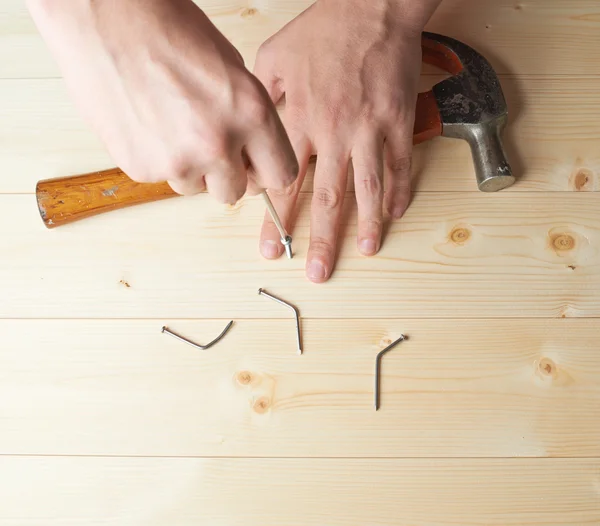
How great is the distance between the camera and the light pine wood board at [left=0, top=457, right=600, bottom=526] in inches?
38.7

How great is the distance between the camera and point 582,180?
118 centimetres

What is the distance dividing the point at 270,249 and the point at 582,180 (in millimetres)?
620

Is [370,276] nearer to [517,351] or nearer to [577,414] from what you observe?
[517,351]

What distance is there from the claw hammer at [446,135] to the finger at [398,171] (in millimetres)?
53

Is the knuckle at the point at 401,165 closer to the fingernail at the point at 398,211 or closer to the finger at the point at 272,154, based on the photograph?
the fingernail at the point at 398,211

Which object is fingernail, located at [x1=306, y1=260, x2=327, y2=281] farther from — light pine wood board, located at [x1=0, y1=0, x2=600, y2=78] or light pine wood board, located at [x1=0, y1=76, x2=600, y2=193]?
light pine wood board, located at [x1=0, y1=0, x2=600, y2=78]

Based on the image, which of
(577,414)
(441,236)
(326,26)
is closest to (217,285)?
(441,236)

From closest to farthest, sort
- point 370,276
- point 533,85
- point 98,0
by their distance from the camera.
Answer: point 98,0, point 370,276, point 533,85

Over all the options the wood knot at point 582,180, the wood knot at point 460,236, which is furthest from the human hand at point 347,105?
the wood knot at point 582,180

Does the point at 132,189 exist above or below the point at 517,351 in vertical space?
above

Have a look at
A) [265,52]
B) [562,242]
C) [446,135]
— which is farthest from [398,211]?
[265,52]

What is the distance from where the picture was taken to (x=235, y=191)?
70cm

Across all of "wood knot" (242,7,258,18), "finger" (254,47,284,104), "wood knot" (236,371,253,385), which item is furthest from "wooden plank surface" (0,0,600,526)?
"wood knot" (242,7,258,18)

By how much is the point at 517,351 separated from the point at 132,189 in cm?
76
